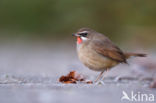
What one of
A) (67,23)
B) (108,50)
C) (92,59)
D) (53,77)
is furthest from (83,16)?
(92,59)

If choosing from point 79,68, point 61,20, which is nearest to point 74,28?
point 61,20

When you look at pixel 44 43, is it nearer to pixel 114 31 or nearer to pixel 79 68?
pixel 114 31

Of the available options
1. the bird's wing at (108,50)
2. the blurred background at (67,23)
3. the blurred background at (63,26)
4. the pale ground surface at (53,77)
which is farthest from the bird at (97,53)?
the blurred background at (67,23)

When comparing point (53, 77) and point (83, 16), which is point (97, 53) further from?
point (83, 16)

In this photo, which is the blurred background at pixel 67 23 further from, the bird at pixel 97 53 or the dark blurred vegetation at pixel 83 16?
the bird at pixel 97 53

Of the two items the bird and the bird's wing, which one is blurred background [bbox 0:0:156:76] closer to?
the bird
